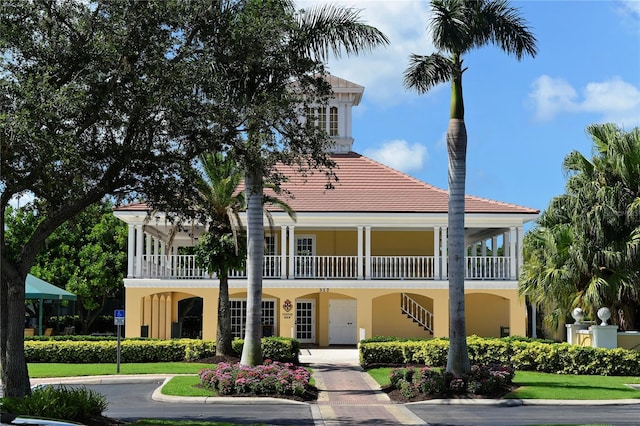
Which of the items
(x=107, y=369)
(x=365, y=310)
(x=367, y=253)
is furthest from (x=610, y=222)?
(x=107, y=369)

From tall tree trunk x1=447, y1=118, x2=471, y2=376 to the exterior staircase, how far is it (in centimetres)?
1438

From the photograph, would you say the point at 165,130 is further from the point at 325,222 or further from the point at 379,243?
the point at 379,243

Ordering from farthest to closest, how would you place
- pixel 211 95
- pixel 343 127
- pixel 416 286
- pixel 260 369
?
pixel 343 127 → pixel 416 286 → pixel 260 369 → pixel 211 95

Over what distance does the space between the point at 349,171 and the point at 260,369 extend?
17.1 m

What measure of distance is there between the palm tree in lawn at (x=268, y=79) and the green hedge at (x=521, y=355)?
365 inches

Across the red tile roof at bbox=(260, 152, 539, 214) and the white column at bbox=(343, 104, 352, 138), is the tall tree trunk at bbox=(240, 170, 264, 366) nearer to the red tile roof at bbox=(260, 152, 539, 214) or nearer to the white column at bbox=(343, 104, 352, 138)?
the red tile roof at bbox=(260, 152, 539, 214)

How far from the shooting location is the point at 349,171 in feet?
119

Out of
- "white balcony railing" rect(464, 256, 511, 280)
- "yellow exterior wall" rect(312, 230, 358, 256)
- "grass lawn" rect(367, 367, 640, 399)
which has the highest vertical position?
"yellow exterior wall" rect(312, 230, 358, 256)

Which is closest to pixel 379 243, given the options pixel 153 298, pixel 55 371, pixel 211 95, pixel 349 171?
pixel 349 171

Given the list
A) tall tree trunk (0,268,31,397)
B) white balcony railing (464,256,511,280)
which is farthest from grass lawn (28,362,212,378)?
white balcony railing (464,256,511,280)

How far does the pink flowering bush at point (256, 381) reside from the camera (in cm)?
1956

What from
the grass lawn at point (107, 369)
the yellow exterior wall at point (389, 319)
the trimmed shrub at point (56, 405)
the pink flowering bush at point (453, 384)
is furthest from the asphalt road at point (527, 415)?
the yellow exterior wall at point (389, 319)

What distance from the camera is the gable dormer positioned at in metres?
37.3

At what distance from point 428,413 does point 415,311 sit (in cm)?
1796
